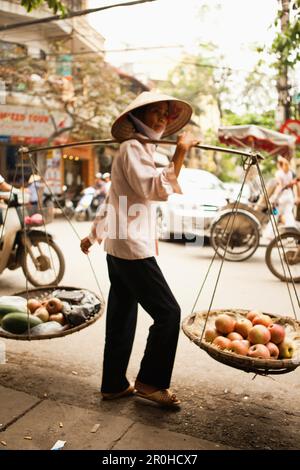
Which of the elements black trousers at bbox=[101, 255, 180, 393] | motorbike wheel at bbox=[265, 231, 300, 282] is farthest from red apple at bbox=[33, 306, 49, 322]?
motorbike wheel at bbox=[265, 231, 300, 282]

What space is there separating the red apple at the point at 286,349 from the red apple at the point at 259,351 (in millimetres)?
143

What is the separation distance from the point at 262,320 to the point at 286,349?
25 centimetres

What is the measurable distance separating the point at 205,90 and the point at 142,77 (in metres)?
3.33

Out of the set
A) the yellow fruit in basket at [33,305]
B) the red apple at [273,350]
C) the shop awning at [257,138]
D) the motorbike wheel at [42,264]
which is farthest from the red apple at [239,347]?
the shop awning at [257,138]

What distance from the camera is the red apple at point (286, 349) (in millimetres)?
2341

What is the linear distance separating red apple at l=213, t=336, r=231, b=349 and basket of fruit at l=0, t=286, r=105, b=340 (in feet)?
2.43

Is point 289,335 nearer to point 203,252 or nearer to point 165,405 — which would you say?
point 165,405

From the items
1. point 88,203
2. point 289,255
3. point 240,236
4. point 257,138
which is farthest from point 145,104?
point 88,203

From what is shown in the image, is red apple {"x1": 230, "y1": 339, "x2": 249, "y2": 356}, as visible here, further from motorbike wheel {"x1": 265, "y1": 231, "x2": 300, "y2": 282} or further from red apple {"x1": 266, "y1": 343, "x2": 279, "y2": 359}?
motorbike wheel {"x1": 265, "y1": 231, "x2": 300, "y2": 282}

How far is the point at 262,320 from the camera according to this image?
2574 millimetres

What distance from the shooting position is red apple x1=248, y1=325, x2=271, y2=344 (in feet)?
7.66

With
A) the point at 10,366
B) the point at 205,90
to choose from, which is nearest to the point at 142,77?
the point at 205,90

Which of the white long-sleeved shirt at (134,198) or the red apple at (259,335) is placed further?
the red apple at (259,335)

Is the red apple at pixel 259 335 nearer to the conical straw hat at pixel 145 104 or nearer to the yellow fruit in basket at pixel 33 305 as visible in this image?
the conical straw hat at pixel 145 104
